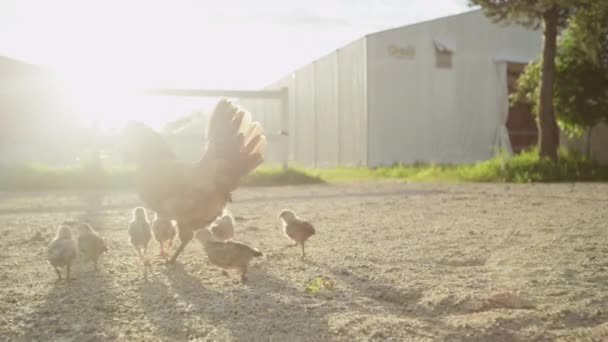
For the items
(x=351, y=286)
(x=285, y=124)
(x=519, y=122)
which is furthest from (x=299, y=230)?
(x=519, y=122)

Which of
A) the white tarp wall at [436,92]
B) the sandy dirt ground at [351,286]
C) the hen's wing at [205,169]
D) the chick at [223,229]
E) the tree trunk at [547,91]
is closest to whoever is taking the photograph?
the sandy dirt ground at [351,286]

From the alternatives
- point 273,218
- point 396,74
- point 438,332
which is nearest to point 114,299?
point 438,332

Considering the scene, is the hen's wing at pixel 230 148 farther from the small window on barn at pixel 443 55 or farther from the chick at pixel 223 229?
the small window on barn at pixel 443 55

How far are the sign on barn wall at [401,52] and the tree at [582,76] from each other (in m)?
4.18

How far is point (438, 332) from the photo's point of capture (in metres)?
2.69

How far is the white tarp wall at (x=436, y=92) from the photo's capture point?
17.7 metres

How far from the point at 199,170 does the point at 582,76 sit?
1212 centimetres

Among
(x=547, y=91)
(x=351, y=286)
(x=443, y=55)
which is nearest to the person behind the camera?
(x=351, y=286)

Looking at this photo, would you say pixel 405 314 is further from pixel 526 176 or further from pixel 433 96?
pixel 433 96

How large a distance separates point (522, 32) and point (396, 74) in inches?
200

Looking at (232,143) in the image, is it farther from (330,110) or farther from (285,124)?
(330,110)

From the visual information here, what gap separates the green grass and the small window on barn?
5.06 meters

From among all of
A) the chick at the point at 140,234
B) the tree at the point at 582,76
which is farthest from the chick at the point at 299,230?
the tree at the point at 582,76

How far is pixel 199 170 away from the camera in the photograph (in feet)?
15.7
